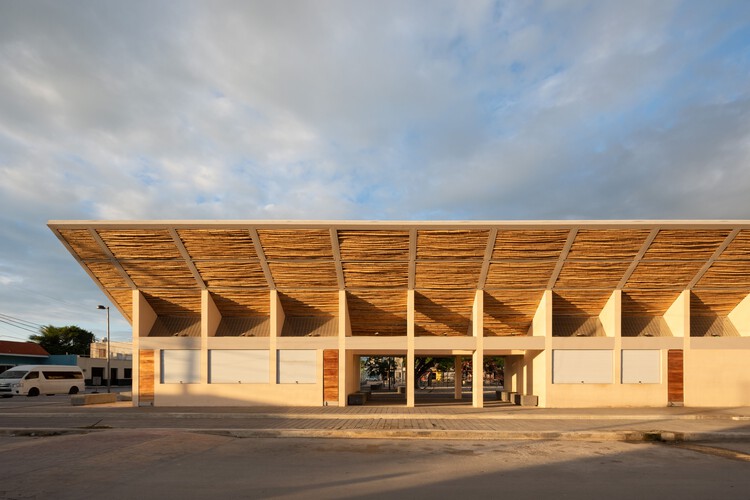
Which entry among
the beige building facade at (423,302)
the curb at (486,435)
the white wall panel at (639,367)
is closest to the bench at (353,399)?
the beige building facade at (423,302)

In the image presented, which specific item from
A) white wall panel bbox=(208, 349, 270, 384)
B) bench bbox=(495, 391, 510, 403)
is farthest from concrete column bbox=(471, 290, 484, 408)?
white wall panel bbox=(208, 349, 270, 384)

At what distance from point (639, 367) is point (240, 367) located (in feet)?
56.2

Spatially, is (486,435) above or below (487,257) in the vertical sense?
below

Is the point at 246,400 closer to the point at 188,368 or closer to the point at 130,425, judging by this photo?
the point at 188,368

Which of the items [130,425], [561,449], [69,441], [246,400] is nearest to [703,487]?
[561,449]

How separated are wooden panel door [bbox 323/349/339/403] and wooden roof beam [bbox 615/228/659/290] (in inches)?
482

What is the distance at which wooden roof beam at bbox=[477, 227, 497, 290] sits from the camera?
20188 millimetres

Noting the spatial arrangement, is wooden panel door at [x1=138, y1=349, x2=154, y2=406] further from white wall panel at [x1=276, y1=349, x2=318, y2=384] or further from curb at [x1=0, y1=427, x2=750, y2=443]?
curb at [x1=0, y1=427, x2=750, y2=443]

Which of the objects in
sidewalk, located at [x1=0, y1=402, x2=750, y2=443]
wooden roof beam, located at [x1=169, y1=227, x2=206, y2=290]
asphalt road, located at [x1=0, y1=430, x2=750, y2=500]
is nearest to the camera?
asphalt road, located at [x1=0, y1=430, x2=750, y2=500]

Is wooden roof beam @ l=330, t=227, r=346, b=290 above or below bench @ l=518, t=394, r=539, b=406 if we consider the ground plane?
above

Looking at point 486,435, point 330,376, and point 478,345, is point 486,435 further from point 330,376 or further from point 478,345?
point 330,376

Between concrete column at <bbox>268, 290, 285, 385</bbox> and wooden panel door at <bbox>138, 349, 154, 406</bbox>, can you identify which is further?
wooden panel door at <bbox>138, 349, 154, 406</bbox>

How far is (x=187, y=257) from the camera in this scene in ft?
70.6

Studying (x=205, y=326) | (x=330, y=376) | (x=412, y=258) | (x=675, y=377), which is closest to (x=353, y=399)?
(x=330, y=376)
